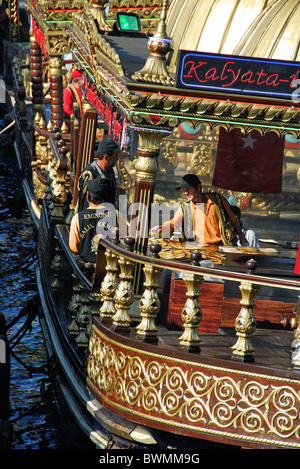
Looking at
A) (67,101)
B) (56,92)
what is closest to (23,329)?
(56,92)

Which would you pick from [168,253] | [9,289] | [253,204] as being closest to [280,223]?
[253,204]

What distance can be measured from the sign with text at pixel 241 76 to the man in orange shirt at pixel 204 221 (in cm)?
239

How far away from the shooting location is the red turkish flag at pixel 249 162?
12.3 metres

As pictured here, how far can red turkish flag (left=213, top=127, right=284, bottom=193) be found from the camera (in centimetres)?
1228

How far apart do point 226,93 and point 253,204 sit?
24.1 ft

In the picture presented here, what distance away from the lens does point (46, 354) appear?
11.9 meters

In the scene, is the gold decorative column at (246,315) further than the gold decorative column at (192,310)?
No

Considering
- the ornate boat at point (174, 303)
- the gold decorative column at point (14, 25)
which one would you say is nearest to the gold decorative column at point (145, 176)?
the ornate boat at point (174, 303)

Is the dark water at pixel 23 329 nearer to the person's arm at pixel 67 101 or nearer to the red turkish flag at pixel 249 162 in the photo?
the person's arm at pixel 67 101

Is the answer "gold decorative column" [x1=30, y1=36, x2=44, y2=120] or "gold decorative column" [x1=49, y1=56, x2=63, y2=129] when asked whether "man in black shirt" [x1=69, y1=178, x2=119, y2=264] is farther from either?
"gold decorative column" [x1=30, y1=36, x2=44, y2=120]

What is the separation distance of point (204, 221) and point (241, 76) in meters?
2.75

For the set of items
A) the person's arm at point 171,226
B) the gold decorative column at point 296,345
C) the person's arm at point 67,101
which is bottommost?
the gold decorative column at point 296,345

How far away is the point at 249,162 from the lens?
1227cm

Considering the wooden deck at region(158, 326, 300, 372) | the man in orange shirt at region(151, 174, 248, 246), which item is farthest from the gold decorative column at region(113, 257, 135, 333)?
the man in orange shirt at region(151, 174, 248, 246)
